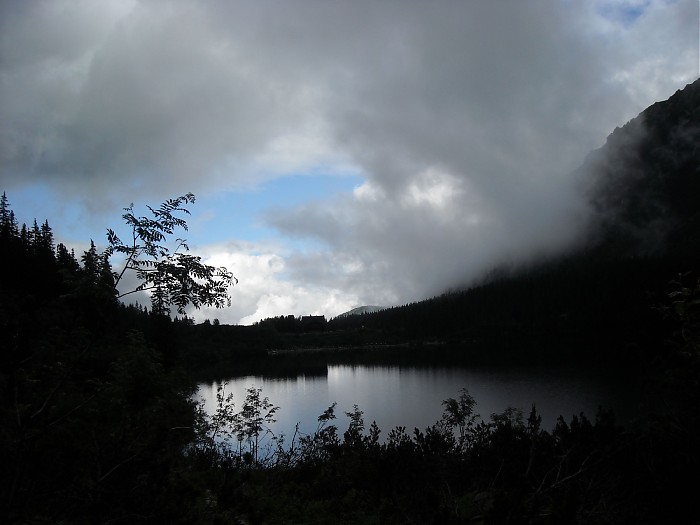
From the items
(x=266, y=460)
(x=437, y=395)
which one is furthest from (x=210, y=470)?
(x=437, y=395)

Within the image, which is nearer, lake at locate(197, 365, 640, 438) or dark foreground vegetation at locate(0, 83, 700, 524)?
dark foreground vegetation at locate(0, 83, 700, 524)

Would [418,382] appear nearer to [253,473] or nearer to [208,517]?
[253,473]

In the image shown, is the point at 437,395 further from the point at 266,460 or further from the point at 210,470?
the point at 210,470

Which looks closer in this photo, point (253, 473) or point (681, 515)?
point (681, 515)

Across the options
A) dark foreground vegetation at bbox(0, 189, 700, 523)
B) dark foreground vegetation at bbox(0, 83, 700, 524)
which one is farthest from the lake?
dark foreground vegetation at bbox(0, 189, 700, 523)

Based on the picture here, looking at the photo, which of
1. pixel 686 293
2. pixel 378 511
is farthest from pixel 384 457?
pixel 686 293

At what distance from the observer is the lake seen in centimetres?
4022

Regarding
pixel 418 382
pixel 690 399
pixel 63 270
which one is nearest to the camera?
pixel 63 270

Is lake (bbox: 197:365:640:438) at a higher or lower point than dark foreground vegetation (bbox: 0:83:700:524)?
lower

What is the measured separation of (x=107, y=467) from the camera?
18.0 ft

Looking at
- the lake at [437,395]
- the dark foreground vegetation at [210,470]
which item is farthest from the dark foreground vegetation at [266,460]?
the lake at [437,395]

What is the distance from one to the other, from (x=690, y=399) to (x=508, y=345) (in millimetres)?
147358

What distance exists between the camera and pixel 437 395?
5600cm

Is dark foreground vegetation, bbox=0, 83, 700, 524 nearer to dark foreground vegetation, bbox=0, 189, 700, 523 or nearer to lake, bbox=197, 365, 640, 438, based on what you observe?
dark foreground vegetation, bbox=0, 189, 700, 523
